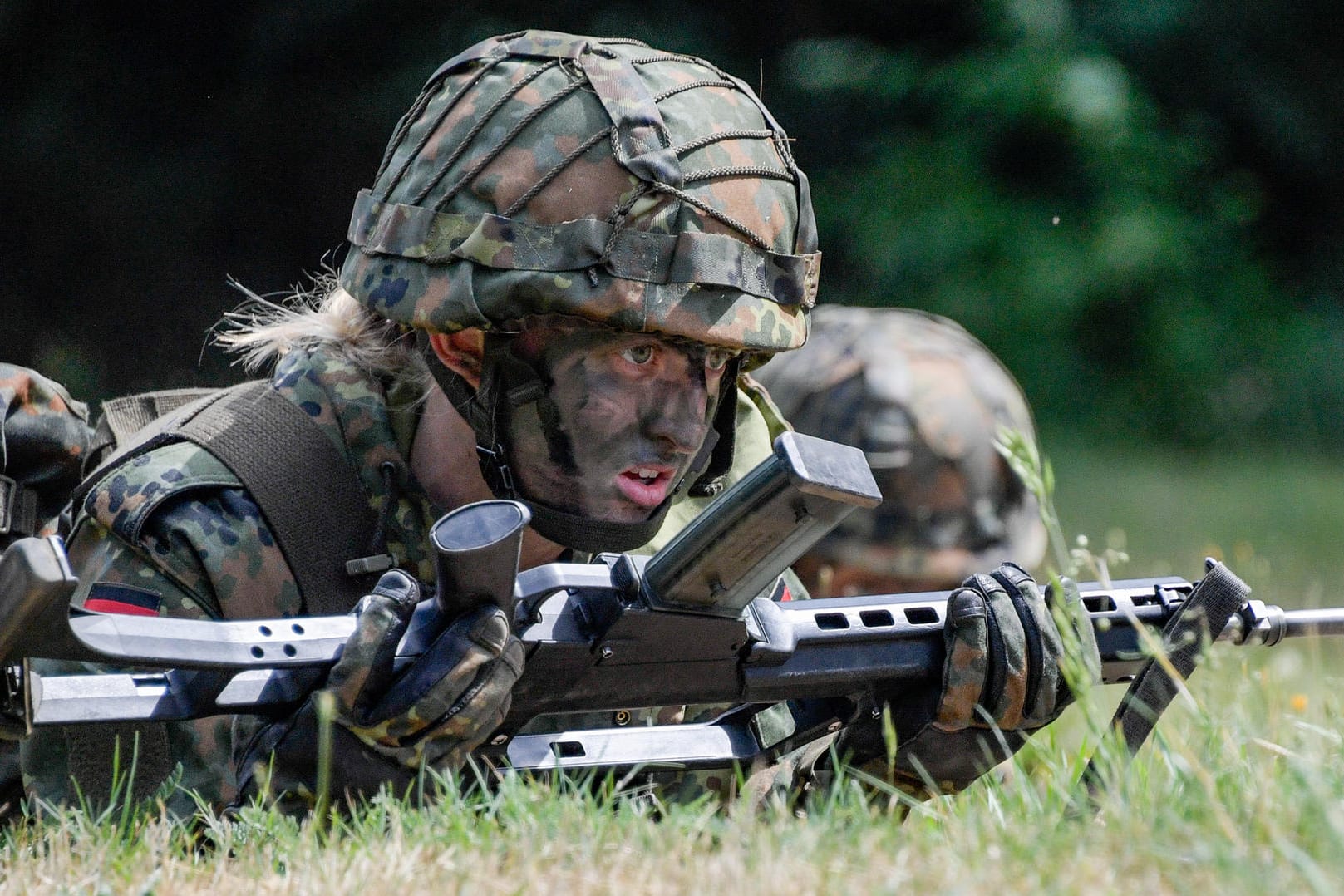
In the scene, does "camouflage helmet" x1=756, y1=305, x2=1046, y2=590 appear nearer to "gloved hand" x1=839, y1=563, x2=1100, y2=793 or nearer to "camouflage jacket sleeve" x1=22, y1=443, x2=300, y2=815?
"gloved hand" x1=839, y1=563, x2=1100, y2=793

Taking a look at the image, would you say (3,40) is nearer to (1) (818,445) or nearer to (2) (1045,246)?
(2) (1045,246)

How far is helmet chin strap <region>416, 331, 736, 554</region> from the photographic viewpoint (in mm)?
3410

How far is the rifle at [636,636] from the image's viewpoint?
8.11ft

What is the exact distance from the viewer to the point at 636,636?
2867 mm

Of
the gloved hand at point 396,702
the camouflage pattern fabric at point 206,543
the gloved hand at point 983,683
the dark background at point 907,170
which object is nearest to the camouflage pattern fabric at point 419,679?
the gloved hand at point 396,702

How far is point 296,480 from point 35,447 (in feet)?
2.46

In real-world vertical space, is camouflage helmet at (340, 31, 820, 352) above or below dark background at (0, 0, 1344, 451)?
above

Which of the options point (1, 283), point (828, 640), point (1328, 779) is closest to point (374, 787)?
point (828, 640)

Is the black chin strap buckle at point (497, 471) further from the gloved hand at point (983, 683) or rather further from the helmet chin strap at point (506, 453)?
the gloved hand at point (983, 683)

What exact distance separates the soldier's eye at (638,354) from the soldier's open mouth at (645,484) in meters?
0.21

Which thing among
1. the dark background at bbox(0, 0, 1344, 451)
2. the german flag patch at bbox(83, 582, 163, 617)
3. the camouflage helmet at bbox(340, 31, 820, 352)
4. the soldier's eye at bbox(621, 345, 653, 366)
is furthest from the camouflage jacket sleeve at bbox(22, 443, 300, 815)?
the dark background at bbox(0, 0, 1344, 451)

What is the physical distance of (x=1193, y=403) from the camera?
12203 millimetres

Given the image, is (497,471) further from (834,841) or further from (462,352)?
(834,841)

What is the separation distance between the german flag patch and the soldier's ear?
755 millimetres
